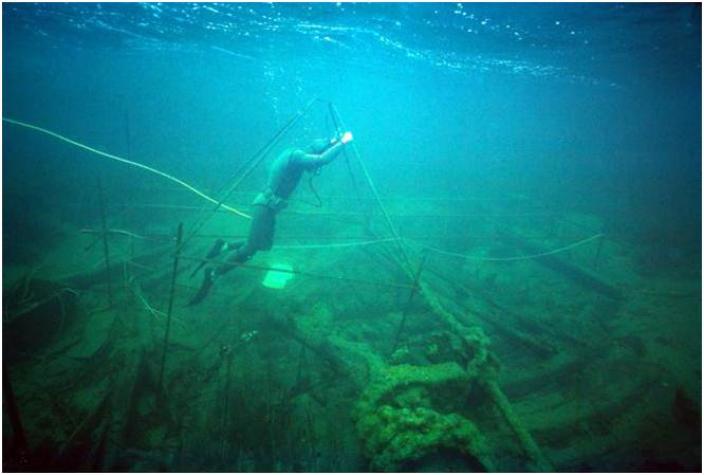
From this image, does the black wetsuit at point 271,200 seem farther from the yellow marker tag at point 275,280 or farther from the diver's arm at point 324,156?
the yellow marker tag at point 275,280

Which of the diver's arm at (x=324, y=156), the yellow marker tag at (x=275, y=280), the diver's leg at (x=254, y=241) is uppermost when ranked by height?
the diver's arm at (x=324, y=156)

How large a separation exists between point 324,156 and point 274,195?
1.39 m

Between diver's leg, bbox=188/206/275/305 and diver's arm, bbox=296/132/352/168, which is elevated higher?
diver's arm, bbox=296/132/352/168

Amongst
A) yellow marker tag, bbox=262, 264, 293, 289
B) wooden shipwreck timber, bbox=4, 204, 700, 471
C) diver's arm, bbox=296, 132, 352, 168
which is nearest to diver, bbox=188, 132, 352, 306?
diver's arm, bbox=296, 132, 352, 168

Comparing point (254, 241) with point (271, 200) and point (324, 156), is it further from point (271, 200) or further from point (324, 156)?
point (324, 156)

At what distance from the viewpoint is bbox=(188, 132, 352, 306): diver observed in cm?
681

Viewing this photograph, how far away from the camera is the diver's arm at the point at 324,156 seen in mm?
6354

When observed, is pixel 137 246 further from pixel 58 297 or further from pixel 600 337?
pixel 600 337

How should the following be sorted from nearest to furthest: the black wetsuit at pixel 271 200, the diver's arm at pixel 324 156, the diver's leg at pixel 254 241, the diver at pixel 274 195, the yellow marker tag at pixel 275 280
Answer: the diver's arm at pixel 324 156 → the diver at pixel 274 195 → the black wetsuit at pixel 271 200 → the diver's leg at pixel 254 241 → the yellow marker tag at pixel 275 280

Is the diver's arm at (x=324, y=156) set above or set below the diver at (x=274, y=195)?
above

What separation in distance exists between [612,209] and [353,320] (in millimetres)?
20148

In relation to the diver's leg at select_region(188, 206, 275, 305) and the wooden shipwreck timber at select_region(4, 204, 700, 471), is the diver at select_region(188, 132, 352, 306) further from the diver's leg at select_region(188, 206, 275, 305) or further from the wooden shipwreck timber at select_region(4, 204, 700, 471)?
the wooden shipwreck timber at select_region(4, 204, 700, 471)

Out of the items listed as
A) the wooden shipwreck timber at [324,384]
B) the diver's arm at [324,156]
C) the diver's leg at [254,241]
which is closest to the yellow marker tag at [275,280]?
the wooden shipwreck timber at [324,384]

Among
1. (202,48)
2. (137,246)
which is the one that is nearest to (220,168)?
(202,48)
